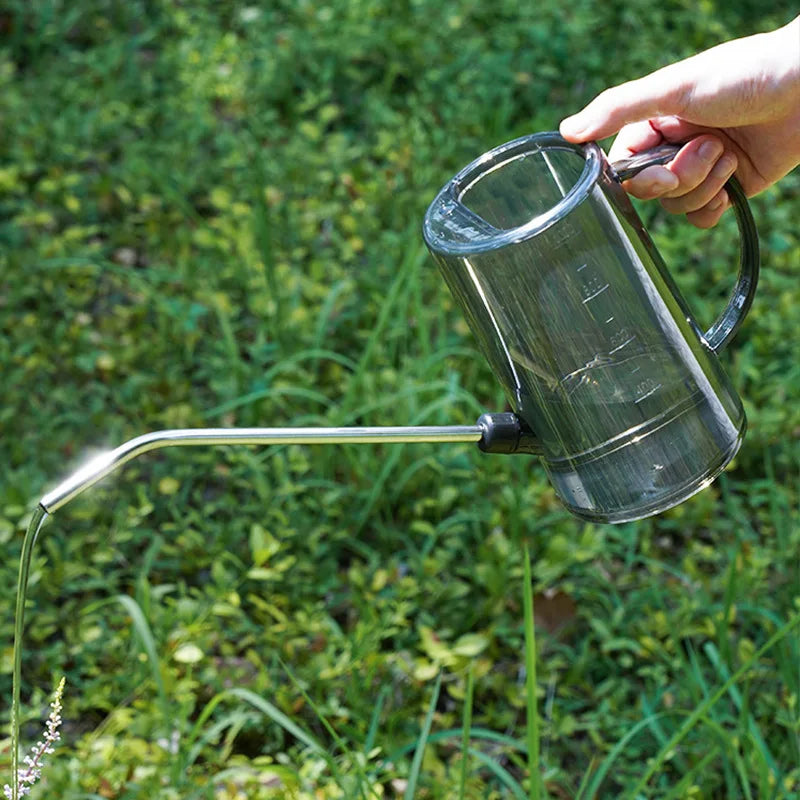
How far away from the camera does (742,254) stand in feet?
4.59

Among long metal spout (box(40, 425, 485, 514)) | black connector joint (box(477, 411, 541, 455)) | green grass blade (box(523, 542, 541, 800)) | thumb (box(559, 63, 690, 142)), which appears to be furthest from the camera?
green grass blade (box(523, 542, 541, 800))

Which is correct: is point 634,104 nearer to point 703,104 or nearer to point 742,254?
point 703,104

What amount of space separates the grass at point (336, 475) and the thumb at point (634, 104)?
0.57 meters

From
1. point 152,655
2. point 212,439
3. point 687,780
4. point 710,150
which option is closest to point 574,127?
point 710,150

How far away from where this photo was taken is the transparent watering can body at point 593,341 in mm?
1174

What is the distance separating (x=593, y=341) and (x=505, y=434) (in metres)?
0.16

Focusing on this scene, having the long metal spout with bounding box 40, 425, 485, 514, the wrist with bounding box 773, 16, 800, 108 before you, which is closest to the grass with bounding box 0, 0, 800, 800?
the long metal spout with bounding box 40, 425, 485, 514

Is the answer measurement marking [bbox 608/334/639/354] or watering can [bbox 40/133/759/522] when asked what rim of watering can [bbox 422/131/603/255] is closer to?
watering can [bbox 40/133/759/522]

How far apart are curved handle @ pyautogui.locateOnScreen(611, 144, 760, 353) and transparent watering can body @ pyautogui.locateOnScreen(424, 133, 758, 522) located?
2 cm

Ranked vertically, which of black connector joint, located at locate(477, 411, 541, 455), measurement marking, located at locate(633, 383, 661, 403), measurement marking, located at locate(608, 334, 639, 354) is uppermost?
measurement marking, located at locate(608, 334, 639, 354)

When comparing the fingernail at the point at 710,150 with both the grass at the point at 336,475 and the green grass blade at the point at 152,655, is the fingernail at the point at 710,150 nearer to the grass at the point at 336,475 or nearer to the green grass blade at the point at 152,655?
the grass at the point at 336,475

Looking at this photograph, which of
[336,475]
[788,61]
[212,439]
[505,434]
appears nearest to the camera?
[212,439]

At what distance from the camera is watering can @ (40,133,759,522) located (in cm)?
117

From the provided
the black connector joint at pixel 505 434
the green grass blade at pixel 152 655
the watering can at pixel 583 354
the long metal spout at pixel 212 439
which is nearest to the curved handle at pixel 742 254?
the watering can at pixel 583 354
